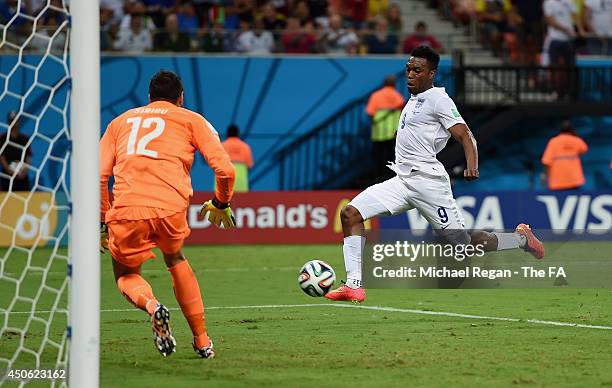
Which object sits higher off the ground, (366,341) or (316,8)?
(316,8)

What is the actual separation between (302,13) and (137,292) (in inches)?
694

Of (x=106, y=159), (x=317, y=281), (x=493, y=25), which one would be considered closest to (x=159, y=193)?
(x=106, y=159)

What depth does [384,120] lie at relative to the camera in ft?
81.7

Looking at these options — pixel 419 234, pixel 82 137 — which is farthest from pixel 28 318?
pixel 419 234

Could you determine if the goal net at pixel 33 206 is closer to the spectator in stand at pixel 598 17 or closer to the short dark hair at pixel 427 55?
the short dark hair at pixel 427 55

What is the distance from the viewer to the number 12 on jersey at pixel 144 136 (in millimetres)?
8469

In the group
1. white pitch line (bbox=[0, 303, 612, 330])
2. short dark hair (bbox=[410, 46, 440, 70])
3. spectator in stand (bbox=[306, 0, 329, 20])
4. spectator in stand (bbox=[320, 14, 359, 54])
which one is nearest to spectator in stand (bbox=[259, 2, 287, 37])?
spectator in stand (bbox=[306, 0, 329, 20])

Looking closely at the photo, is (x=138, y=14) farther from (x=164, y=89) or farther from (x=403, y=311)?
(x=164, y=89)

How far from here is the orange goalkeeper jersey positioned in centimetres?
838

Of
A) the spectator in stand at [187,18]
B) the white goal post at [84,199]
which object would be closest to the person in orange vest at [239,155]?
the spectator in stand at [187,18]

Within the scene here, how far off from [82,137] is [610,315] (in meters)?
6.26

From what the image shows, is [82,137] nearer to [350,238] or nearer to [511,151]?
[350,238]

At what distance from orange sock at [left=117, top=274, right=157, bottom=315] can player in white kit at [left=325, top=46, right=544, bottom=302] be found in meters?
2.96

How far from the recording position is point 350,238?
1123 centimetres
